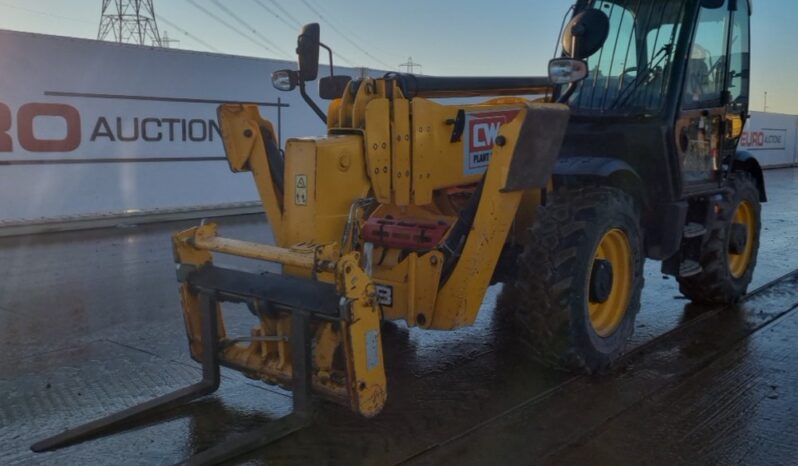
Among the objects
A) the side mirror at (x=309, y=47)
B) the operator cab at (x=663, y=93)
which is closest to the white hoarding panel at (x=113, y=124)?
the side mirror at (x=309, y=47)

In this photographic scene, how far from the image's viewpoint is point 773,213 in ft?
45.6

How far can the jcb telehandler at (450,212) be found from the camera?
369 cm

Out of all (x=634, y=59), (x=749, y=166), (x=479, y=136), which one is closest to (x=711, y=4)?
(x=634, y=59)

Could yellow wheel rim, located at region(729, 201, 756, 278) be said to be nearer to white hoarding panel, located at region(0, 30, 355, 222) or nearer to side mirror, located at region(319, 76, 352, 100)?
side mirror, located at region(319, 76, 352, 100)

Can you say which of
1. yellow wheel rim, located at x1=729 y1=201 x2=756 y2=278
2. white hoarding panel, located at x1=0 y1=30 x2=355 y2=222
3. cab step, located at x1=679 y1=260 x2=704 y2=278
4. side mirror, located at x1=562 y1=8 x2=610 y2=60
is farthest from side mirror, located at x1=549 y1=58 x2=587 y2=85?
white hoarding panel, located at x1=0 y1=30 x2=355 y2=222

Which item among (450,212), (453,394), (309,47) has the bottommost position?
(453,394)

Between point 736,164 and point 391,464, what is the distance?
464cm

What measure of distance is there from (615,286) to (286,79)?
254 centimetres

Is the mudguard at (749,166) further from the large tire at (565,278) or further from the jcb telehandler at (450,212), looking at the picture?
the large tire at (565,278)

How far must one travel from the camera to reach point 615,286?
498 centimetres

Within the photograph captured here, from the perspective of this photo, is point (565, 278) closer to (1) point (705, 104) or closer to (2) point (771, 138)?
(1) point (705, 104)

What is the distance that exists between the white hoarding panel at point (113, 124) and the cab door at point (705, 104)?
8511 millimetres

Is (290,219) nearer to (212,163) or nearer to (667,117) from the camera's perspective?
(667,117)

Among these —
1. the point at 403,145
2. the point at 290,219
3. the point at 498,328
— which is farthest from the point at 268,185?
the point at 498,328
